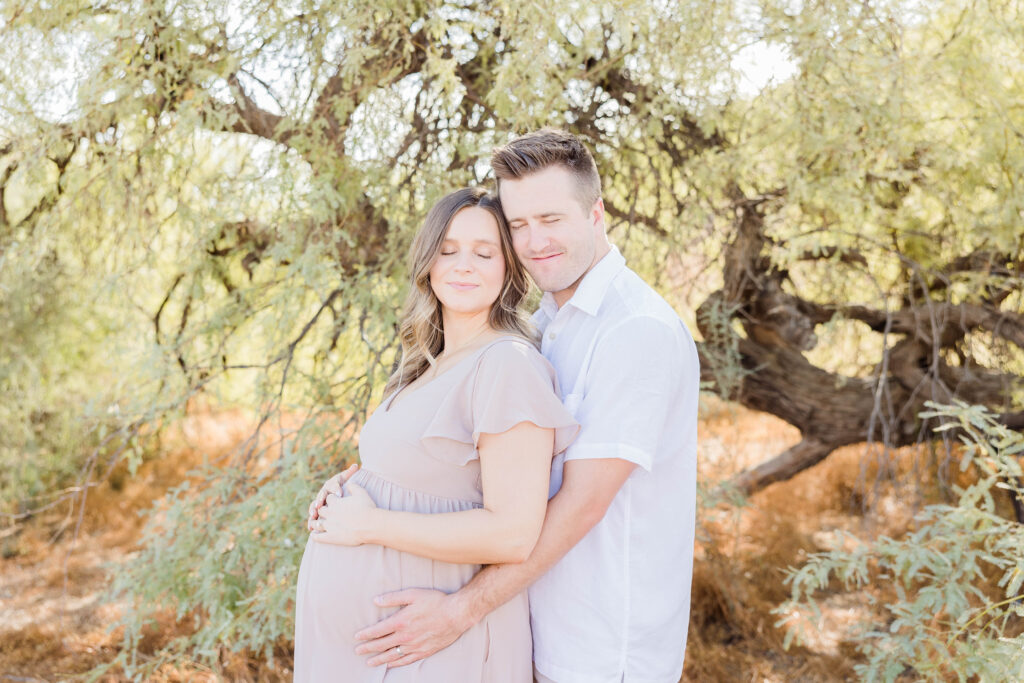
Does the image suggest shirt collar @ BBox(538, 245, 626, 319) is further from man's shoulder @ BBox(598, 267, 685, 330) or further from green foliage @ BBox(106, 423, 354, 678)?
green foliage @ BBox(106, 423, 354, 678)

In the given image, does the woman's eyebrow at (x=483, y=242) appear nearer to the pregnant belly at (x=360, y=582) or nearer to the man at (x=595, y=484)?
the man at (x=595, y=484)

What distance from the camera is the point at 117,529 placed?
620cm

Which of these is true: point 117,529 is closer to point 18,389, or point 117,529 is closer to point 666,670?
point 18,389

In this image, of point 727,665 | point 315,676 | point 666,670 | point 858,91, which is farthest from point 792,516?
point 315,676

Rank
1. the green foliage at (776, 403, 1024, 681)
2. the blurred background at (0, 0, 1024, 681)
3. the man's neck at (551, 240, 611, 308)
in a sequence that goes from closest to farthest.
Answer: the man's neck at (551, 240, 611, 308) → the green foliage at (776, 403, 1024, 681) → the blurred background at (0, 0, 1024, 681)

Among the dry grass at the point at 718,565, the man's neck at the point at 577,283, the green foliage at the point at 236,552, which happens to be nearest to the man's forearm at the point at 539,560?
the man's neck at the point at 577,283

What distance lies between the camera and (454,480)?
177 cm

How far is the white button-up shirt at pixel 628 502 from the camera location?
170 cm

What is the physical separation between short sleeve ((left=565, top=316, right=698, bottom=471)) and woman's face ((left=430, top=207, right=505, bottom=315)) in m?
0.32

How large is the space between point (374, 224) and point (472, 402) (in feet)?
6.38

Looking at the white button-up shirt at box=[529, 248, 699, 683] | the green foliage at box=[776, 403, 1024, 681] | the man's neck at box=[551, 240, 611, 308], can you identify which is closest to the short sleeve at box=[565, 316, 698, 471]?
the white button-up shirt at box=[529, 248, 699, 683]

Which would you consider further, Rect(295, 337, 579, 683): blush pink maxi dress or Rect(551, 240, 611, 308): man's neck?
Rect(551, 240, 611, 308): man's neck

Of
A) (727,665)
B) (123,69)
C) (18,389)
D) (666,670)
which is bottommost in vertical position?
(727,665)

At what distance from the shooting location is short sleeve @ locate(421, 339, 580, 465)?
65.0 inches
